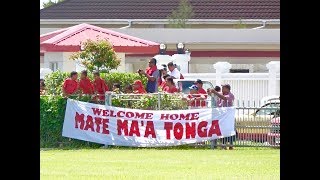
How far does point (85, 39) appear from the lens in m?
26.1

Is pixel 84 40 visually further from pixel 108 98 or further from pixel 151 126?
pixel 151 126

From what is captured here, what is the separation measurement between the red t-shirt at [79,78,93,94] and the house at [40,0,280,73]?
1634 cm

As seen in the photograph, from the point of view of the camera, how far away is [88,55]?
24.7 m

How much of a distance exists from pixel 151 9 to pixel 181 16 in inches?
118

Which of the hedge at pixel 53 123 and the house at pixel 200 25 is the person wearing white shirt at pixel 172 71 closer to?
the hedge at pixel 53 123

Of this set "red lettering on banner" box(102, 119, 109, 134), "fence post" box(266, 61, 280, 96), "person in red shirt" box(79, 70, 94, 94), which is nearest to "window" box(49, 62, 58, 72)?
"fence post" box(266, 61, 280, 96)

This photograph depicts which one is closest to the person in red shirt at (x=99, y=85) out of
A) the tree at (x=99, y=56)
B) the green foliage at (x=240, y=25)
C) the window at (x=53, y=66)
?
the tree at (x=99, y=56)

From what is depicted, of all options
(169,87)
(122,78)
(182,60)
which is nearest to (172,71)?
(122,78)

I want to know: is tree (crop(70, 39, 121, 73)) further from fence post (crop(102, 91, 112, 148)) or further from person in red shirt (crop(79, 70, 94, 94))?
fence post (crop(102, 91, 112, 148))

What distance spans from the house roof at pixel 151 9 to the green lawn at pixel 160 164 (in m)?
26.2
